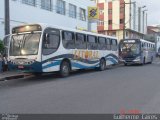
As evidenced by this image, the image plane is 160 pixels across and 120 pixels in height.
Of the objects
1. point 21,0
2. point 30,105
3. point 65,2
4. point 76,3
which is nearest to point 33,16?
point 21,0

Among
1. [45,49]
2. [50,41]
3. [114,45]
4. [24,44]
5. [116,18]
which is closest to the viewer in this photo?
[45,49]

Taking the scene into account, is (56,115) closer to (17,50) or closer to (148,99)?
(148,99)

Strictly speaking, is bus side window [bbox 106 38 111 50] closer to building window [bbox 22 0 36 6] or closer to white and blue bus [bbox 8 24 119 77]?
white and blue bus [bbox 8 24 119 77]

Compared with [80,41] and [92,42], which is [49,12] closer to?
[92,42]

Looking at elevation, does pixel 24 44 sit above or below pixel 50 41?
below

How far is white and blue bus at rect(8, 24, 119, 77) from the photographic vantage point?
14.4 meters

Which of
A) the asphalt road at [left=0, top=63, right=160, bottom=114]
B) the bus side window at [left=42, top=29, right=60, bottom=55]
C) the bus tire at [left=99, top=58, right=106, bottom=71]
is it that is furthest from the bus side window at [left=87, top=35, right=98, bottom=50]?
the asphalt road at [left=0, top=63, right=160, bottom=114]

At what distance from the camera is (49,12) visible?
29.7 meters

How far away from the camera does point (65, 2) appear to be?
3350 cm

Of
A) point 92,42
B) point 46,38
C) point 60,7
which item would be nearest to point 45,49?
point 46,38

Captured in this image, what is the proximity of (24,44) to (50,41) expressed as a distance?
139 centimetres

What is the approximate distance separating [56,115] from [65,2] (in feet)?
91.1

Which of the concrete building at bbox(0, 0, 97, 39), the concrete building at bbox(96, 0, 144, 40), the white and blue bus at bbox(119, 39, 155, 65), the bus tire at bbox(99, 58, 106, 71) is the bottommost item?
the bus tire at bbox(99, 58, 106, 71)

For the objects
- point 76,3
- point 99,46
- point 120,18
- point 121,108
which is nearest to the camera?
point 121,108
